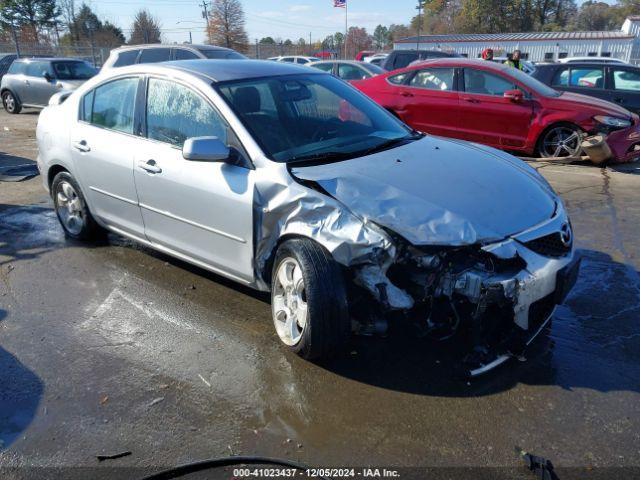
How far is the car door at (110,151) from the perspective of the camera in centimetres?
443

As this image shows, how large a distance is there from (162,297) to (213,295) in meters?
0.40

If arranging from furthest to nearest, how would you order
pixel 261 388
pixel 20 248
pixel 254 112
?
1. pixel 20 248
2. pixel 254 112
3. pixel 261 388

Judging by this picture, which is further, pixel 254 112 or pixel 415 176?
pixel 254 112

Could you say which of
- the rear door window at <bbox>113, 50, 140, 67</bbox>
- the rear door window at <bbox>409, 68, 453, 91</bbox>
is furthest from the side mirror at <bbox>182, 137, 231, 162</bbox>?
the rear door window at <bbox>113, 50, 140, 67</bbox>

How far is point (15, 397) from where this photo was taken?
319 cm

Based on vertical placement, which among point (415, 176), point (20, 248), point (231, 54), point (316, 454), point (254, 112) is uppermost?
point (231, 54)

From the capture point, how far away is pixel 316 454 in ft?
8.80

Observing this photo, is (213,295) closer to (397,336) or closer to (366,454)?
(397,336)

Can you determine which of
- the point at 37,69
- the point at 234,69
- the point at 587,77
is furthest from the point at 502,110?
the point at 37,69

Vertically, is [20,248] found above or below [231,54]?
below

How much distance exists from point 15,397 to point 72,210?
261 cm

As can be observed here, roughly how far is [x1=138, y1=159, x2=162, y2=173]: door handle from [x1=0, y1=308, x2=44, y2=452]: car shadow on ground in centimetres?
156

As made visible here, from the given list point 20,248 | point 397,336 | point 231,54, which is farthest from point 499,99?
point 20,248

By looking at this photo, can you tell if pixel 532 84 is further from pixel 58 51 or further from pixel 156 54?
pixel 58 51
